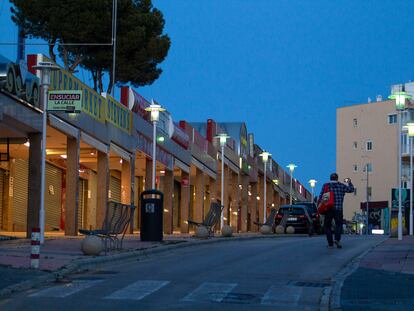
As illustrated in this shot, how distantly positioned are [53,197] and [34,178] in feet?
38.9

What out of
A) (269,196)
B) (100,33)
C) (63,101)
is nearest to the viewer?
(63,101)

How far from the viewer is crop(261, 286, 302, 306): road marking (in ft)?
40.3

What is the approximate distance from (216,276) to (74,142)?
53.1 feet

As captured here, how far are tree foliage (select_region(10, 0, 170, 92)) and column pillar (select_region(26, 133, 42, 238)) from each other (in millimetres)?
23699

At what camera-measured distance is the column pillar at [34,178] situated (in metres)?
27.9

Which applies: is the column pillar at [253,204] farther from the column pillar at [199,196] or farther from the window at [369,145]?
the window at [369,145]

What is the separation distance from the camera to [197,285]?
1390cm

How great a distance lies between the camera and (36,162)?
27.9 m

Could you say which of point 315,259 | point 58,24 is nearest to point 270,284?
point 315,259

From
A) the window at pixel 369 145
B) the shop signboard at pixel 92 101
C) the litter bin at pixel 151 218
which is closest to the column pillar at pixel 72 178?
the shop signboard at pixel 92 101

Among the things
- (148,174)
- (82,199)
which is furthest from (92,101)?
(82,199)

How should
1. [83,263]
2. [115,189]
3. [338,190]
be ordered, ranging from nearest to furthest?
1. [83,263]
2. [338,190]
3. [115,189]

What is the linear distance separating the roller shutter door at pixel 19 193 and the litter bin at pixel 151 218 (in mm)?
12301

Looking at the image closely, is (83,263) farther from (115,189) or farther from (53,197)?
(115,189)
